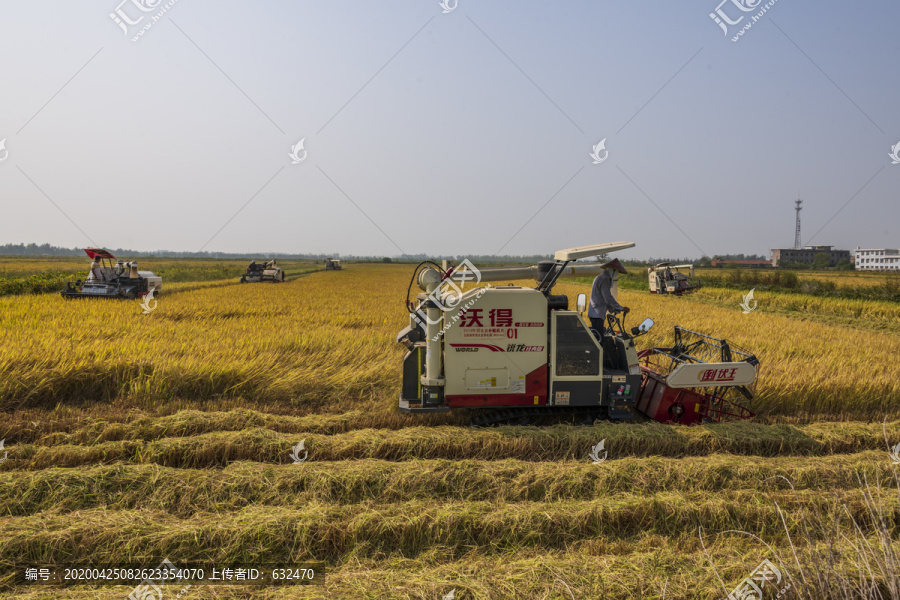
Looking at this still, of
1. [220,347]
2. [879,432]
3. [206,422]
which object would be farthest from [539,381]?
[220,347]

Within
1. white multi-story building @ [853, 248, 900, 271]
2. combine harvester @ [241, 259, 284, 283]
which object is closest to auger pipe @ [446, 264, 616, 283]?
A: combine harvester @ [241, 259, 284, 283]

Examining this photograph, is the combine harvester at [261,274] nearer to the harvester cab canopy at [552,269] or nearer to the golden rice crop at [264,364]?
the golden rice crop at [264,364]

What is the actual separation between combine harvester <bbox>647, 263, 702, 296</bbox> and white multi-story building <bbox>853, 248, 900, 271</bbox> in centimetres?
8984

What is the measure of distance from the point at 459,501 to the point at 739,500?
2.76 meters

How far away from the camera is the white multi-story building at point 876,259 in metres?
96.1

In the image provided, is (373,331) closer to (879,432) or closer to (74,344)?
(74,344)

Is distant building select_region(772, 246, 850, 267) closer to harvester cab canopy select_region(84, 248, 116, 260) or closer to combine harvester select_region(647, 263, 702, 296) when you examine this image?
combine harvester select_region(647, 263, 702, 296)

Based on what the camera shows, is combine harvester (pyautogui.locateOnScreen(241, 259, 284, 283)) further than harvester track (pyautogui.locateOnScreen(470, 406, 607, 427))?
Yes

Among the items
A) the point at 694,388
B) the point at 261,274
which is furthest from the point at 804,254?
the point at 694,388

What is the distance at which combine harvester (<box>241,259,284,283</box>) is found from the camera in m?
34.7

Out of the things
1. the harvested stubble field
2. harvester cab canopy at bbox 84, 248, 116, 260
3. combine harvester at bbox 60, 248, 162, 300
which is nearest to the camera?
the harvested stubble field

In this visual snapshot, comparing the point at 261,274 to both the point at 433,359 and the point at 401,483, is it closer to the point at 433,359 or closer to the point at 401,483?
the point at 433,359

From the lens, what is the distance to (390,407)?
7.20 metres

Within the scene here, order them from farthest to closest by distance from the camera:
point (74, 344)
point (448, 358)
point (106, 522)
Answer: point (74, 344) → point (448, 358) → point (106, 522)
